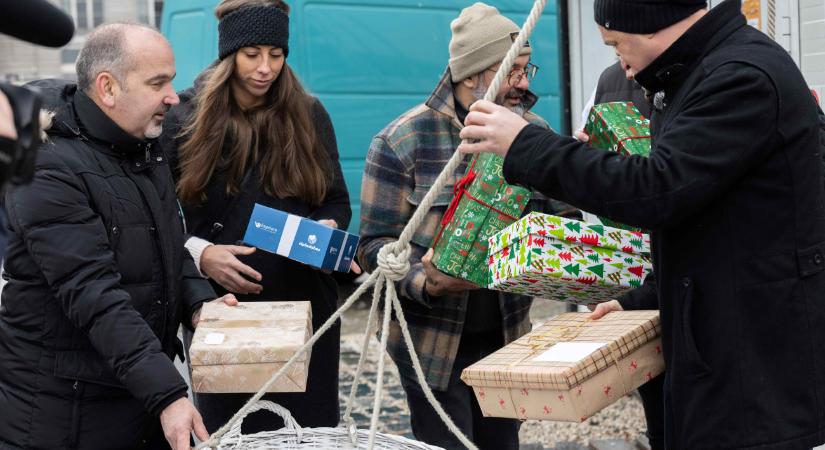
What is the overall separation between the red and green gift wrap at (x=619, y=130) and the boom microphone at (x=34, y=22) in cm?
166

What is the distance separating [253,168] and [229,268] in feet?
1.23

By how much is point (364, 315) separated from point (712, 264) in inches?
236

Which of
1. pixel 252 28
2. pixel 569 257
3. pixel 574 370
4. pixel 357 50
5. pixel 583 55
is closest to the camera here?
pixel 574 370

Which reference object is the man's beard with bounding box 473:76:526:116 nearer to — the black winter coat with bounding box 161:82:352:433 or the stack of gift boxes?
the stack of gift boxes

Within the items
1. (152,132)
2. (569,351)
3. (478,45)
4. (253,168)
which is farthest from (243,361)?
(478,45)

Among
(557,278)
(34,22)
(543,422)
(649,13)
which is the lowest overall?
(543,422)

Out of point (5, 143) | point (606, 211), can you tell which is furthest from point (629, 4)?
point (5, 143)

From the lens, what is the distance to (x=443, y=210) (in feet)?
11.2

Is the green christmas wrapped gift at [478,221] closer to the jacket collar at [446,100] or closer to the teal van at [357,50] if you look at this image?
the jacket collar at [446,100]

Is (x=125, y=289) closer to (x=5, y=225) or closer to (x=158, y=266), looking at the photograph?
(x=158, y=266)

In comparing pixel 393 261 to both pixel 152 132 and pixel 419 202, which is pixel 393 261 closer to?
pixel 152 132

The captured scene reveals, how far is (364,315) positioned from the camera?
Answer: 811 centimetres

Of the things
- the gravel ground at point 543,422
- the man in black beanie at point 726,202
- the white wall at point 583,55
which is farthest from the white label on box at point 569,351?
the white wall at point 583,55

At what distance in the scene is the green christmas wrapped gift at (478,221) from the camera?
10.1 feet
